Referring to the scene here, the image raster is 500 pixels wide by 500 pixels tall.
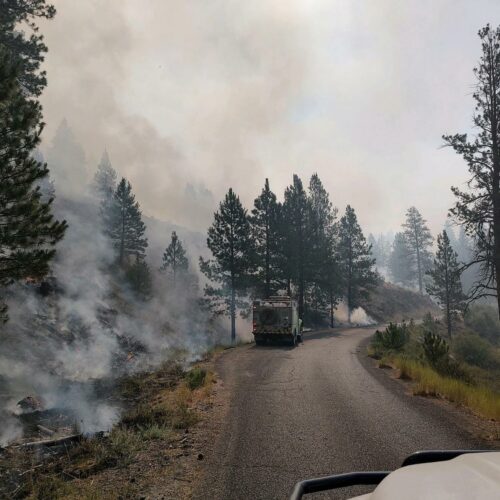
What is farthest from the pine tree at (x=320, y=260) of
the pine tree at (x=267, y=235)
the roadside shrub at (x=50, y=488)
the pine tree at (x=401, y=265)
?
the pine tree at (x=401, y=265)

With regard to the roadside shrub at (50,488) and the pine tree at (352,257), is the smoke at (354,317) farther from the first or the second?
the roadside shrub at (50,488)

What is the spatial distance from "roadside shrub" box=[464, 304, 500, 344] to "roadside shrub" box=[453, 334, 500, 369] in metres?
17.5

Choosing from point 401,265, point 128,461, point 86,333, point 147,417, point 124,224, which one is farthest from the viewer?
point 401,265

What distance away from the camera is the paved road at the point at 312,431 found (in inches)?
228

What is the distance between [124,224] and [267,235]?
760 inches

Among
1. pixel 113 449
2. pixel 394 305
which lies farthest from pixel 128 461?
pixel 394 305

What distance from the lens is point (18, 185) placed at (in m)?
11.6

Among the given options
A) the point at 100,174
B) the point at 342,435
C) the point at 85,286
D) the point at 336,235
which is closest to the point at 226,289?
the point at 85,286

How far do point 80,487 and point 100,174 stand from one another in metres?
81.7

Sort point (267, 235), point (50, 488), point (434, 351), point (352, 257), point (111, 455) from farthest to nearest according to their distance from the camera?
point (352, 257) → point (267, 235) → point (434, 351) → point (111, 455) → point (50, 488)

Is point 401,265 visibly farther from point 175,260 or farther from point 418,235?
point 175,260

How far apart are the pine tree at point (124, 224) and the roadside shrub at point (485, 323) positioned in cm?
4222

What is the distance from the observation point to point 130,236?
4847 cm

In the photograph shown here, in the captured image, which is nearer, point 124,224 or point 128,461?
point 128,461
